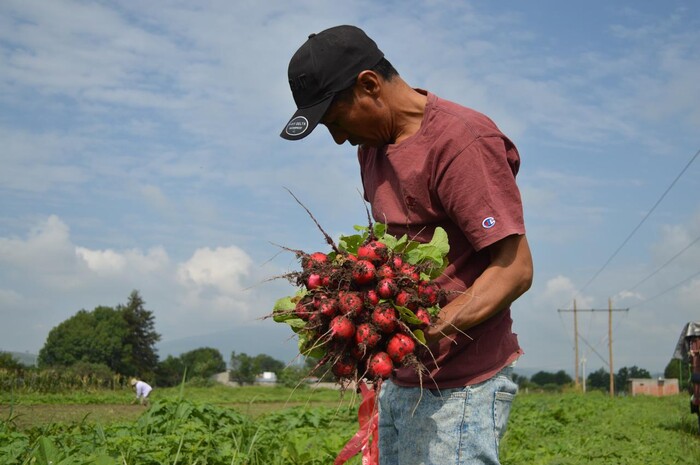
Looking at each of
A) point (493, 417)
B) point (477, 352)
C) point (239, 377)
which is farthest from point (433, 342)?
point (239, 377)

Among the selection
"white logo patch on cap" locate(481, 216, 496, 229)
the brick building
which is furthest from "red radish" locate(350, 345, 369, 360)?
the brick building

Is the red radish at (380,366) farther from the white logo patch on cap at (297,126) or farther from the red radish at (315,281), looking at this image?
the white logo patch on cap at (297,126)

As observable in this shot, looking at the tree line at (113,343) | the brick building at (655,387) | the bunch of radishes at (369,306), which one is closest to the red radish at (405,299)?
the bunch of radishes at (369,306)

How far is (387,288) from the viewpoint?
2299mm

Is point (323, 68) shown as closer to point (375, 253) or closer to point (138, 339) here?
point (375, 253)

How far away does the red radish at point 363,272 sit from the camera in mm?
2330

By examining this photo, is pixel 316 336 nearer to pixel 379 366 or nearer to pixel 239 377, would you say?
pixel 379 366

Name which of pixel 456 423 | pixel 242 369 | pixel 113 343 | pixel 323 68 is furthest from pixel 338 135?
pixel 242 369

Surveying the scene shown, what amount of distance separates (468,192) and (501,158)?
0.59ft

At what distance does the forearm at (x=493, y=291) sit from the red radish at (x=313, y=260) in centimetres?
44

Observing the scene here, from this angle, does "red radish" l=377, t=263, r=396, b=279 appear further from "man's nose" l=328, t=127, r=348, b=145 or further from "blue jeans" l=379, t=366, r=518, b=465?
"man's nose" l=328, t=127, r=348, b=145

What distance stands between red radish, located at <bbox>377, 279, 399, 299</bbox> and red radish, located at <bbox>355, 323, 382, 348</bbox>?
113mm

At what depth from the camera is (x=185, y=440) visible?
5.14 meters

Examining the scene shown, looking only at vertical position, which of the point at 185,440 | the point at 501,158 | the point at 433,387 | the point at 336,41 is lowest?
the point at 185,440
